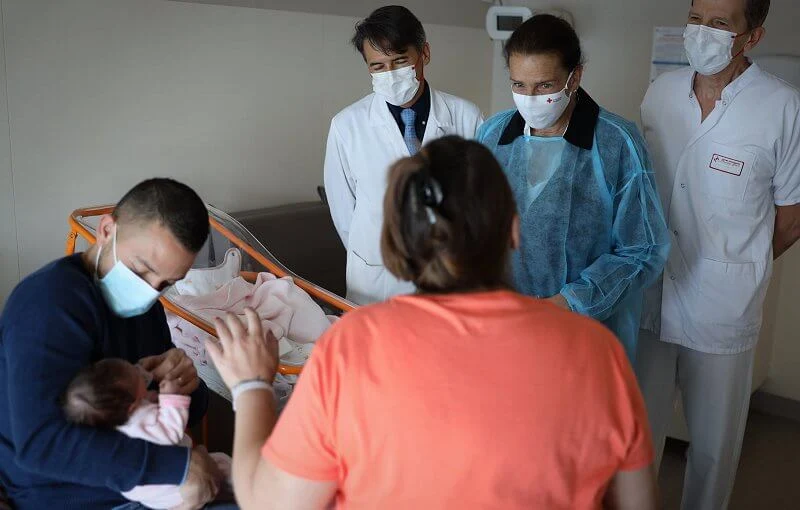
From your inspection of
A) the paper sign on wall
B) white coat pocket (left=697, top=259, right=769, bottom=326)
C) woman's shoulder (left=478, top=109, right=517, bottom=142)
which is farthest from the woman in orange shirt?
the paper sign on wall

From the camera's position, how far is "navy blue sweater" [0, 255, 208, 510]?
4.52 feet

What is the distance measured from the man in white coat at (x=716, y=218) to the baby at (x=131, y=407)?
4.83 feet

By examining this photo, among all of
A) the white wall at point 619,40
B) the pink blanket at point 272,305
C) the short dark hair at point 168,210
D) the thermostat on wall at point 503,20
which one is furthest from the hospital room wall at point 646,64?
the short dark hair at point 168,210

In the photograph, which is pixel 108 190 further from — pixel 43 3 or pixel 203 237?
pixel 203 237

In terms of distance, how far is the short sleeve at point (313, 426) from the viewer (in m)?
1.11

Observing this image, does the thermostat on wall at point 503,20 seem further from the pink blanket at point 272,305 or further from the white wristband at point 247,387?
the white wristband at point 247,387

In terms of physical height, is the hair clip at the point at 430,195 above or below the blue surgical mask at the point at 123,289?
above

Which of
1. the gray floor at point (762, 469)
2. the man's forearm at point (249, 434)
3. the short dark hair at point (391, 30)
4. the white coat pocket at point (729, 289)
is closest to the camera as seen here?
the man's forearm at point (249, 434)

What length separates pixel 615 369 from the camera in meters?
1.15

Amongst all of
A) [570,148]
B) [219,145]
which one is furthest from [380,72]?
[219,145]

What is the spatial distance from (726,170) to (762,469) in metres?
1.65

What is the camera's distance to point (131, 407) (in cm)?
152

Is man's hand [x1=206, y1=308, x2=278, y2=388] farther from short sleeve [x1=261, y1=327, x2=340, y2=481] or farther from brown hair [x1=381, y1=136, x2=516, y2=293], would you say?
brown hair [x1=381, y1=136, x2=516, y2=293]

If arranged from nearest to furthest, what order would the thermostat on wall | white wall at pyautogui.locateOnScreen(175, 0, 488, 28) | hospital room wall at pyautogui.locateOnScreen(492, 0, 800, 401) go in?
white wall at pyautogui.locateOnScreen(175, 0, 488, 28), hospital room wall at pyautogui.locateOnScreen(492, 0, 800, 401), the thermostat on wall
